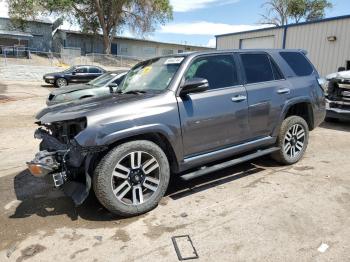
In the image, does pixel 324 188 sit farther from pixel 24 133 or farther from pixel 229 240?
pixel 24 133

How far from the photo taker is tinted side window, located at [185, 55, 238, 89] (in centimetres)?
437

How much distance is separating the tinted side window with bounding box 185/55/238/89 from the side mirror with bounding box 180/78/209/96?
0.83ft

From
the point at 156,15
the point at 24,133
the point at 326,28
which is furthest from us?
the point at 156,15

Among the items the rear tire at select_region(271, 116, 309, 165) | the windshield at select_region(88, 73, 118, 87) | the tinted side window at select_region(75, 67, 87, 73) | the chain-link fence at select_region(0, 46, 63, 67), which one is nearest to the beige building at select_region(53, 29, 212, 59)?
the chain-link fence at select_region(0, 46, 63, 67)

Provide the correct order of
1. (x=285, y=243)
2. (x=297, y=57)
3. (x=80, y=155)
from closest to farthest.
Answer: (x=285, y=243) → (x=80, y=155) → (x=297, y=57)

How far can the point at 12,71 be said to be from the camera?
26969mm

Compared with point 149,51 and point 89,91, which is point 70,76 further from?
point 149,51

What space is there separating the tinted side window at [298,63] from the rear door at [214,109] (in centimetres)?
130

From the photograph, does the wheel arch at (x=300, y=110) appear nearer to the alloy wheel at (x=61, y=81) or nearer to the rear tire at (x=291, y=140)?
the rear tire at (x=291, y=140)

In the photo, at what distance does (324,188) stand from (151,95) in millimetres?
2634

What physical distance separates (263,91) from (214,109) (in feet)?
3.31

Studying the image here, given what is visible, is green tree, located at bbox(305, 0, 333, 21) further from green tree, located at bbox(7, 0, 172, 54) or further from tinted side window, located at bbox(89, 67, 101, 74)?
tinted side window, located at bbox(89, 67, 101, 74)

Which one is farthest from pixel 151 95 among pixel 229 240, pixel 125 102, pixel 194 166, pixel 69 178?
pixel 229 240

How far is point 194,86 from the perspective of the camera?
3.98 m
